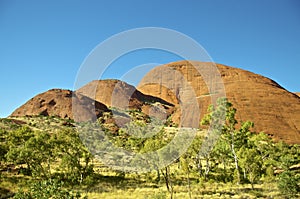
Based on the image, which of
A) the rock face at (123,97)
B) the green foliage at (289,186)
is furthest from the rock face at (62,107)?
the green foliage at (289,186)

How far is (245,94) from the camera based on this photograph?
10288 cm

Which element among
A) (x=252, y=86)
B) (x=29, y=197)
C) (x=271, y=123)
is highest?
(x=252, y=86)

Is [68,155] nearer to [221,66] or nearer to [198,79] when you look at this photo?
[198,79]

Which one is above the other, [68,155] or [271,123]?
[271,123]

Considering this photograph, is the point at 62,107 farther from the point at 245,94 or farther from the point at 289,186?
the point at 289,186

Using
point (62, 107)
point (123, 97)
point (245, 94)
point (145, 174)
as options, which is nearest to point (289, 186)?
point (145, 174)

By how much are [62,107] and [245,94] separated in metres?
80.6

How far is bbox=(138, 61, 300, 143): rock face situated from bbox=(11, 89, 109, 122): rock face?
3779cm

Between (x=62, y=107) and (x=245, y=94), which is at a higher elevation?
(x=62, y=107)

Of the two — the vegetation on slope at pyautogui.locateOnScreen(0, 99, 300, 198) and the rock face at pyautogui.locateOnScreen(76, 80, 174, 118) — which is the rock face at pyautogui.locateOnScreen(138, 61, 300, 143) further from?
the vegetation on slope at pyautogui.locateOnScreen(0, 99, 300, 198)

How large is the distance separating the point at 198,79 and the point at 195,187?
12033 cm

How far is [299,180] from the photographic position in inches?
912

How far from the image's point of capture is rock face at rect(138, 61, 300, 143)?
282 feet

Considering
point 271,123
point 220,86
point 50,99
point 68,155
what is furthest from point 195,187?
point 50,99
